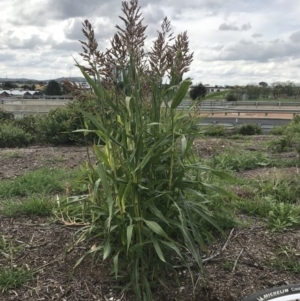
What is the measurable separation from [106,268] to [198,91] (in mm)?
1316

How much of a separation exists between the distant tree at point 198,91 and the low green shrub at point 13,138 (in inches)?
303

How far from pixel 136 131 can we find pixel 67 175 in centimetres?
285

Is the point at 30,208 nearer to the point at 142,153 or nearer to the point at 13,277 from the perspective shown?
the point at 13,277

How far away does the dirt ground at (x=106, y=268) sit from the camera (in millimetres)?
2271

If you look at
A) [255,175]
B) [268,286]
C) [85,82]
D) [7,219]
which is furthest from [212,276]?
[255,175]

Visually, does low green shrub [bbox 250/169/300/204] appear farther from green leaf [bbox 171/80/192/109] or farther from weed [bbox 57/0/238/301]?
green leaf [bbox 171/80/192/109]

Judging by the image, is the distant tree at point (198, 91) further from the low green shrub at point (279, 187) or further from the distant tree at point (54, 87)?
the low green shrub at point (279, 187)

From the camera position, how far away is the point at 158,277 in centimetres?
231

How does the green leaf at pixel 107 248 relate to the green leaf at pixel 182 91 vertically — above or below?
below

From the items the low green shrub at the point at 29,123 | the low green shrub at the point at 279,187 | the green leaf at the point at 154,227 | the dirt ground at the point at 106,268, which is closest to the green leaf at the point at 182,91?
the green leaf at the point at 154,227

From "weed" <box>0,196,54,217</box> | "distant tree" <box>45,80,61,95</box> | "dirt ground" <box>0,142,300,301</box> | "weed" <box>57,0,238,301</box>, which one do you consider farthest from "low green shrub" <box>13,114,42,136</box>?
"weed" <box>57,0,238,301</box>

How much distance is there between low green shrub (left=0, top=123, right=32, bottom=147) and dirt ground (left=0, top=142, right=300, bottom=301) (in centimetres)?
663

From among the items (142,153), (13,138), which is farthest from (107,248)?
(13,138)

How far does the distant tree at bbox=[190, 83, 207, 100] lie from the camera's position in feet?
8.41
